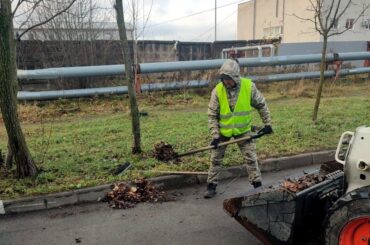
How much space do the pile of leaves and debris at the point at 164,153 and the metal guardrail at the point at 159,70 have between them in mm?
5500

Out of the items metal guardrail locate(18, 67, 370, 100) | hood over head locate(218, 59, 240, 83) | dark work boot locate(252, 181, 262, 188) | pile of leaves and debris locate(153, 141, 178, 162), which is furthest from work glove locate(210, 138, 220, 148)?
metal guardrail locate(18, 67, 370, 100)

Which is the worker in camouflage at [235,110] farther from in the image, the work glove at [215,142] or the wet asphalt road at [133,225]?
the wet asphalt road at [133,225]

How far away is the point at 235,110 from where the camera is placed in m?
5.14

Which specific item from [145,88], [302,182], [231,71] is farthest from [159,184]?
[145,88]

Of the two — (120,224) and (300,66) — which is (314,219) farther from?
(300,66)

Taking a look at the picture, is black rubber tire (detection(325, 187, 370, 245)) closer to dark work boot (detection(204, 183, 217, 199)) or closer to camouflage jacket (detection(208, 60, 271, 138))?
camouflage jacket (detection(208, 60, 271, 138))

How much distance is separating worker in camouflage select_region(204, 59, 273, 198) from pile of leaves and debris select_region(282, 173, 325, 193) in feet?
3.69

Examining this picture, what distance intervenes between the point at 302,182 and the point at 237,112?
1.53m

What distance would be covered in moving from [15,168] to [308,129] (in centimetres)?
531

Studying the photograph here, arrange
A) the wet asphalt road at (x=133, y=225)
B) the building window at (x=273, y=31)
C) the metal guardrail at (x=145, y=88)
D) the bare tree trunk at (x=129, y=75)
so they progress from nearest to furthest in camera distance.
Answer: the wet asphalt road at (x=133, y=225) < the bare tree trunk at (x=129, y=75) < the metal guardrail at (x=145, y=88) < the building window at (x=273, y=31)

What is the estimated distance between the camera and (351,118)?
9367mm

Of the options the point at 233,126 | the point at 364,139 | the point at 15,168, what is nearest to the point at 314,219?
the point at 364,139

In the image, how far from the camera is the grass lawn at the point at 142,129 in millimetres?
5926

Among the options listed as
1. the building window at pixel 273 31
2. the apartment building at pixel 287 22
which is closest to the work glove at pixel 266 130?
the apartment building at pixel 287 22
